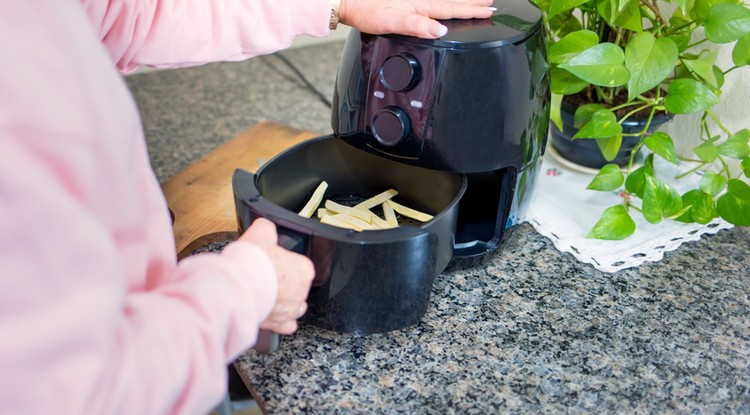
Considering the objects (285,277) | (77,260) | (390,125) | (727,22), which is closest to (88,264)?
(77,260)

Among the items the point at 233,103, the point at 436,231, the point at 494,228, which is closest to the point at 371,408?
the point at 436,231

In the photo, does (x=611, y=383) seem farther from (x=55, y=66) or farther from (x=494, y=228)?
(x=55, y=66)

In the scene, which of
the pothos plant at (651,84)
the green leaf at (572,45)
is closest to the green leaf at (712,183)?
the pothos plant at (651,84)

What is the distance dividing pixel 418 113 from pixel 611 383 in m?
0.31

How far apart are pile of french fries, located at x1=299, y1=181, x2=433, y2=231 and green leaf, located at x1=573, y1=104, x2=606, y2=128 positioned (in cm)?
26

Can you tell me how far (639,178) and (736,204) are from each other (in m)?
0.11

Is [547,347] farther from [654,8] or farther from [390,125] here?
[654,8]

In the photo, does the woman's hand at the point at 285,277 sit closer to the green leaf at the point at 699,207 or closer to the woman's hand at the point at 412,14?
the woman's hand at the point at 412,14

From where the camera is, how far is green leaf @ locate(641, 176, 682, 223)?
0.84 meters

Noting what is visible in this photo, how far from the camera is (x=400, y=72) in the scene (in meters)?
0.68

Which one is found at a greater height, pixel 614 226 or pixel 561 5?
pixel 561 5

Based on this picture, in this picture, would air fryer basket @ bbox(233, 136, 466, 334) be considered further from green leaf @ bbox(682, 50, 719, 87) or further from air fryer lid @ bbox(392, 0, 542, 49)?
green leaf @ bbox(682, 50, 719, 87)

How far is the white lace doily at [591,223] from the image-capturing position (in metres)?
0.84

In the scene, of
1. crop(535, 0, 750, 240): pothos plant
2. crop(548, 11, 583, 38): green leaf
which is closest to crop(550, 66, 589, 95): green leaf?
crop(535, 0, 750, 240): pothos plant
